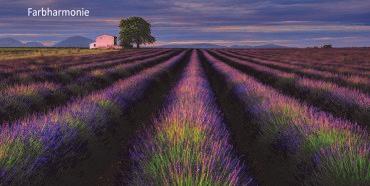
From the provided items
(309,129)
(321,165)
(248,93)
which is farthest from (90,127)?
(248,93)

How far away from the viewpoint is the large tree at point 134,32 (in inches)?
3861

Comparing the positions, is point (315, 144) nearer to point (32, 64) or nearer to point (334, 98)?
point (334, 98)

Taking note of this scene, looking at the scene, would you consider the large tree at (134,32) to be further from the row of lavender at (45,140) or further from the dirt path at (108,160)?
the row of lavender at (45,140)

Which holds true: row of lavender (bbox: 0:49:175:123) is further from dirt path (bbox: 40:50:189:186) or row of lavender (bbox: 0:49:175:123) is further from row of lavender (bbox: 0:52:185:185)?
dirt path (bbox: 40:50:189:186)

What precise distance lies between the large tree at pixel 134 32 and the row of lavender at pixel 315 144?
92.5 metres

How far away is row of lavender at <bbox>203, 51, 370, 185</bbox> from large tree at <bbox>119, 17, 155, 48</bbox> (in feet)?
303

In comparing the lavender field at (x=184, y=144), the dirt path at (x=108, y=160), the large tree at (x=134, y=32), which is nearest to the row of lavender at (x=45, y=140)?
the lavender field at (x=184, y=144)

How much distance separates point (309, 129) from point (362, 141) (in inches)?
29.8

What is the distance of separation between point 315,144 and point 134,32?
9540cm

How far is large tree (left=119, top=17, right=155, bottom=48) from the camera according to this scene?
322ft

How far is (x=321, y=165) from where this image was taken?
11.5 ft

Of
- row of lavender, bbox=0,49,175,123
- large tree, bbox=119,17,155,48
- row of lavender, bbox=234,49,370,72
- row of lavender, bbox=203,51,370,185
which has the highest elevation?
large tree, bbox=119,17,155,48

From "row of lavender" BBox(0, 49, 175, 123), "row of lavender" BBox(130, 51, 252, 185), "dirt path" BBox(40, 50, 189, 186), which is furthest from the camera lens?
"row of lavender" BBox(0, 49, 175, 123)

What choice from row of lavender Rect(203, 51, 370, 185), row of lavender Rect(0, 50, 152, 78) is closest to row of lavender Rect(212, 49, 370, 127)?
row of lavender Rect(203, 51, 370, 185)
